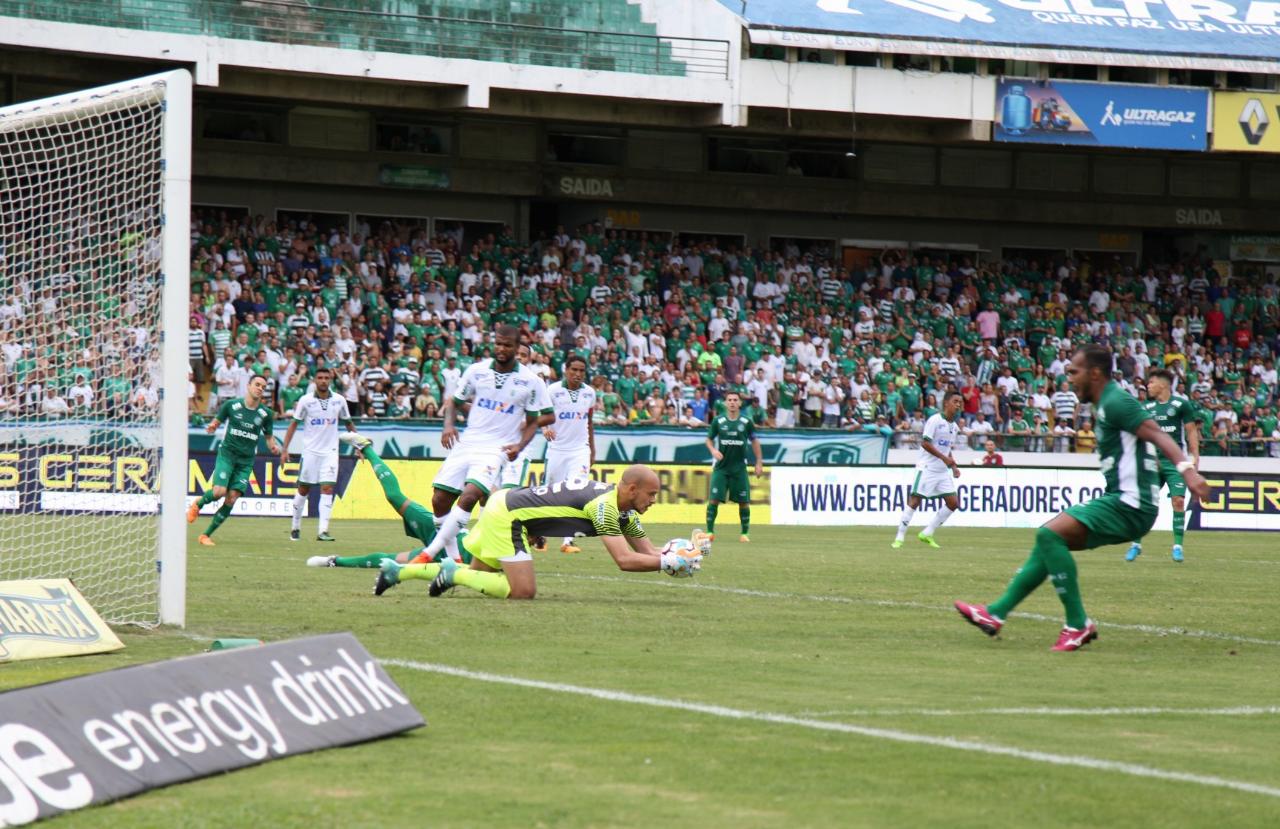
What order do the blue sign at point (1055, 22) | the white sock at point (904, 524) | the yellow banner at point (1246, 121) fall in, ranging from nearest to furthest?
the white sock at point (904, 524)
the blue sign at point (1055, 22)
the yellow banner at point (1246, 121)

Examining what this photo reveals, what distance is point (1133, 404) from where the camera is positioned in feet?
36.0

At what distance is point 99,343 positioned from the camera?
14.9 meters

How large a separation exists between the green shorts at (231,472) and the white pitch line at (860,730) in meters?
13.7

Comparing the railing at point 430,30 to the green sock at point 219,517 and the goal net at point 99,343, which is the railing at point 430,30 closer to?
the green sock at point 219,517

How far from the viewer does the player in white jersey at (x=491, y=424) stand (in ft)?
53.3

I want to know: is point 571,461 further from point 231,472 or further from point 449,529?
point 449,529

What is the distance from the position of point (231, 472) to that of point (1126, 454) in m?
14.4

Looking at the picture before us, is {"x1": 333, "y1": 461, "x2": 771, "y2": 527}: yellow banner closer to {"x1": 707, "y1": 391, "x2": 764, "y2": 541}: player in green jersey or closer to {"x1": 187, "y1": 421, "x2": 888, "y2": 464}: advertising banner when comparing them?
{"x1": 187, "y1": 421, "x2": 888, "y2": 464}: advertising banner

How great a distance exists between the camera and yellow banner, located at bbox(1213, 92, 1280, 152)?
139 feet

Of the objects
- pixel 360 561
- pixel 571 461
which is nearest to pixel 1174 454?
pixel 360 561

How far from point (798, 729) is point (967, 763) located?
959 mm

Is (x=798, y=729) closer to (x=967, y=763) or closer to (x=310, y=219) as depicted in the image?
(x=967, y=763)

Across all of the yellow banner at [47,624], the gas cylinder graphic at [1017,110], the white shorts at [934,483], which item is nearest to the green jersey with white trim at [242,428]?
the white shorts at [934,483]

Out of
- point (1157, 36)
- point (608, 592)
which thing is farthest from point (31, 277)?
point (1157, 36)
